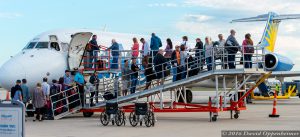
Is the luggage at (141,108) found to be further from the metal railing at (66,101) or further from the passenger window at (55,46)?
the passenger window at (55,46)

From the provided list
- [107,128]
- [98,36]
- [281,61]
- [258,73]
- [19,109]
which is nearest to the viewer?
[19,109]

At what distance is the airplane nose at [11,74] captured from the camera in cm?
1748

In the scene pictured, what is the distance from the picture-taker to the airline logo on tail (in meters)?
33.8

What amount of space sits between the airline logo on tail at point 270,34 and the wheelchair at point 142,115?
20.0m

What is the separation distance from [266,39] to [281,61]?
8.41 metres

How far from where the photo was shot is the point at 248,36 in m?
18.4

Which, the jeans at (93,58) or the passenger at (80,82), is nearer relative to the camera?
the passenger at (80,82)

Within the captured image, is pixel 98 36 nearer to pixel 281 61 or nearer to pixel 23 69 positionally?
pixel 23 69

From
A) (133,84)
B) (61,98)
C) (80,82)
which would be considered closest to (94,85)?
(80,82)

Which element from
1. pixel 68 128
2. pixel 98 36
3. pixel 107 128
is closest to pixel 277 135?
pixel 107 128

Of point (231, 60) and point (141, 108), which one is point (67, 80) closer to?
point (141, 108)

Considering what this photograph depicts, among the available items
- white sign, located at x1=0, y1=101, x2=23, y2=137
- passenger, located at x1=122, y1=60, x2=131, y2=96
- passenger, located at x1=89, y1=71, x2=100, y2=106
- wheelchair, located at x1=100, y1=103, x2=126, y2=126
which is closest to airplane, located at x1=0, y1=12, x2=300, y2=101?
passenger, located at x1=89, y1=71, x2=100, y2=106

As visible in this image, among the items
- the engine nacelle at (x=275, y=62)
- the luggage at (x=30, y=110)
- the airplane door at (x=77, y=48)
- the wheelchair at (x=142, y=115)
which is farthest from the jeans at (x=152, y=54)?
the engine nacelle at (x=275, y=62)

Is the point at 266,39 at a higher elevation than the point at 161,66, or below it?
higher
